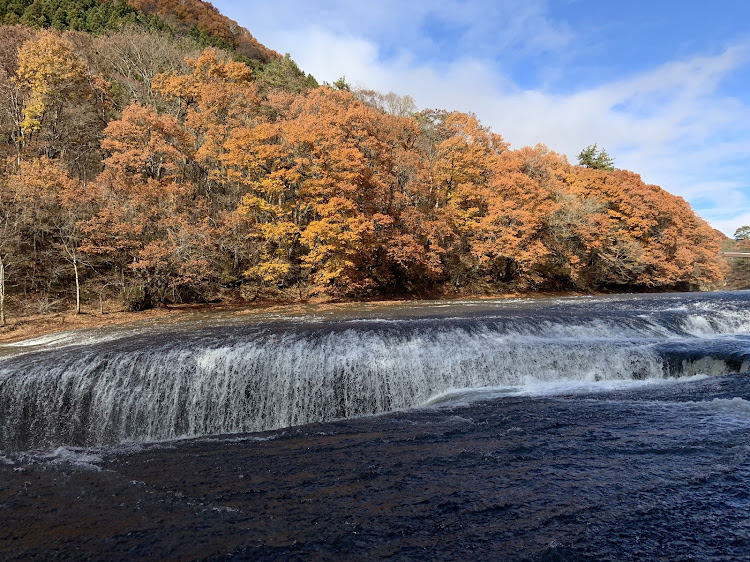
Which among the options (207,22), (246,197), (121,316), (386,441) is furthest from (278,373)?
(207,22)

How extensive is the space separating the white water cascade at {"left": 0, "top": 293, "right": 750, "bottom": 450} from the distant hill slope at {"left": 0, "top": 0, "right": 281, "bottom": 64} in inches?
1655

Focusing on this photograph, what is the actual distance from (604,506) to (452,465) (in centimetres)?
180

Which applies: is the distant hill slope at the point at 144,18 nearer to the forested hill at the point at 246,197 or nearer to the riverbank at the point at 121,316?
the forested hill at the point at 246,197

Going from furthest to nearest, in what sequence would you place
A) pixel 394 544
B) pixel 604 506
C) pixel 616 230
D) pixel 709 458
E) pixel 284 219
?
pixel 616 230 → pixel 284 219 → pixel 709 458 → pixel 604 506 → pixel 394 544

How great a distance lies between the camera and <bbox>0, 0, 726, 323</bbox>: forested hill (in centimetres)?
1983

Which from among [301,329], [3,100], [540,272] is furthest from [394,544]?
[540,272]

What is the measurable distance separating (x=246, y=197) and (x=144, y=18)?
44.2 metres

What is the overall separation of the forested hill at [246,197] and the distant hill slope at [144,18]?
2188mm

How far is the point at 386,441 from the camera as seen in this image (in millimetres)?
6785

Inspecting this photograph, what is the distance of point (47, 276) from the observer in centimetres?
2000

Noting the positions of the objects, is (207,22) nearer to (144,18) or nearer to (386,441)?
(144,18)

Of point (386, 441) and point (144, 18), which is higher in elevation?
point (144, 18)

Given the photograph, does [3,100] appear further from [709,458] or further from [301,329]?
[709,458]

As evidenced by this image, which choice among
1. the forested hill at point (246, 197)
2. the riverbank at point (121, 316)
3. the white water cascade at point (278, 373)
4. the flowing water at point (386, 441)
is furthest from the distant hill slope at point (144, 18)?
the flowing water at point (386, 441)
